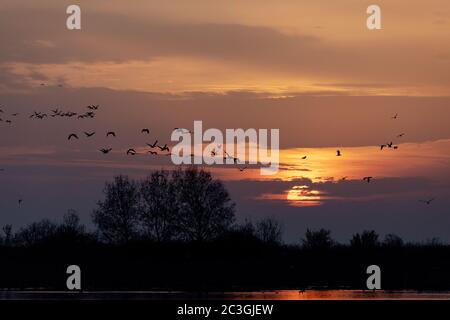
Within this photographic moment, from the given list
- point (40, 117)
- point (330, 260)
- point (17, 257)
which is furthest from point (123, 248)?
point (40, 117)

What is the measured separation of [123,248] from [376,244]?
2474 cm

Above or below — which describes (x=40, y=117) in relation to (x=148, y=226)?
above

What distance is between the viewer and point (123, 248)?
93.4 m

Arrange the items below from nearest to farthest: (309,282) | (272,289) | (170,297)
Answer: (170,297) < (272,289) < (309,282)

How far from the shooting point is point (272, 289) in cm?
7269

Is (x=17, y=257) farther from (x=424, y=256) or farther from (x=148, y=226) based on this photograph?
(x=424, y=256)

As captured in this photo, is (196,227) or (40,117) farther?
(196,227)
